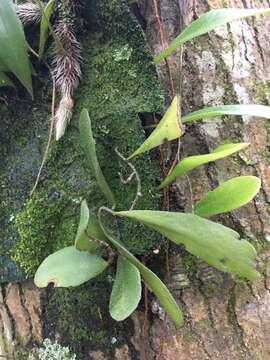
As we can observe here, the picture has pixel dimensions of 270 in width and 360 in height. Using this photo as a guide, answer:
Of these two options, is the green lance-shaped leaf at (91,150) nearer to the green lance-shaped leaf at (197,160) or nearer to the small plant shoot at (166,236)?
the small plant shoot at (166,236)

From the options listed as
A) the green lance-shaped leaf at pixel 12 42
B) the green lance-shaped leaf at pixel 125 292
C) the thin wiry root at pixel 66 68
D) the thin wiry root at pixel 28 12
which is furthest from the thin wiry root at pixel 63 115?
the green lance-shaped leaf at pixel 125 292

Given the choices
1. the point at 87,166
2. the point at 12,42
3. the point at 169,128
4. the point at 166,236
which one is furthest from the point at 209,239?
the point at 12,42

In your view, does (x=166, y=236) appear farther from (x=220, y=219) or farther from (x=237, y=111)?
(x=237, y=111)

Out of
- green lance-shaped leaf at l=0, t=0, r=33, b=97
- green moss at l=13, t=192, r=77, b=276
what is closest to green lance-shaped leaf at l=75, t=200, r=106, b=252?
green moss at l=13, t=192, r=77, b=276

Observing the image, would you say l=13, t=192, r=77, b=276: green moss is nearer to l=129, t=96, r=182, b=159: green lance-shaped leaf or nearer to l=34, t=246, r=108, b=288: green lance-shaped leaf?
l=34, t=246, r=108, b=288: green lance-shaped leaf

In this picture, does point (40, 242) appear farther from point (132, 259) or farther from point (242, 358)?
point (242, 358)

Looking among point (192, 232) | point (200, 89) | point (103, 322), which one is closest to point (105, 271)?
point (103, 322)
